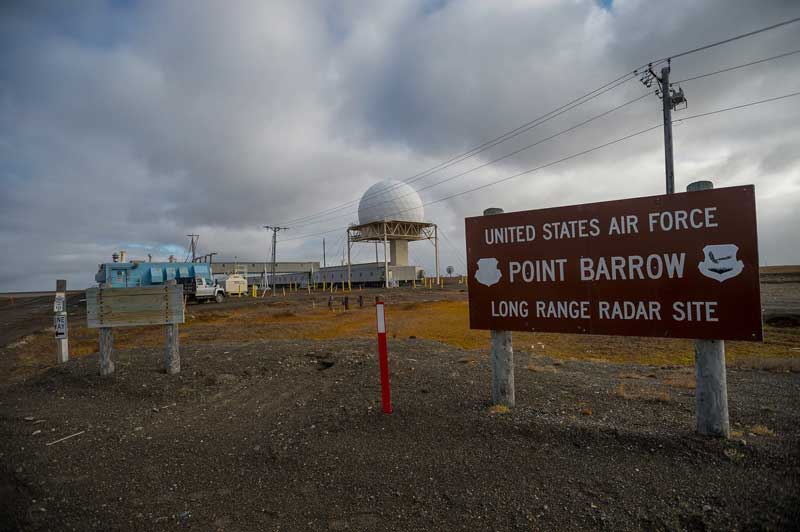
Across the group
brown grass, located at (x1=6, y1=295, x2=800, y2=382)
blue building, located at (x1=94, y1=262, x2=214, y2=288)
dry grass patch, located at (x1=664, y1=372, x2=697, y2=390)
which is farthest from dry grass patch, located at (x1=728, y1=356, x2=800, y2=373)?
blue building, located at (x1=94, y1=262, x2=214, y2=288)

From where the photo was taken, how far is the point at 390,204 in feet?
187

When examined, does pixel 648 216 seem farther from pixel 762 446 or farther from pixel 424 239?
pixel 424 239

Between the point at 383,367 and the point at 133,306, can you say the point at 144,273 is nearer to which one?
the point at 133,306

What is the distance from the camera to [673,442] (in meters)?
3.76

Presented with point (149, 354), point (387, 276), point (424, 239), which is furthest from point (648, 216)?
point (424, 239)

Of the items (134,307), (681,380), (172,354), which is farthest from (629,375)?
(134,307)

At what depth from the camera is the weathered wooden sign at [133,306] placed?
24.6 feet

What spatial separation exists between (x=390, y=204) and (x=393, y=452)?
5408cm

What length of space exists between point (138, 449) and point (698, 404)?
226 inches

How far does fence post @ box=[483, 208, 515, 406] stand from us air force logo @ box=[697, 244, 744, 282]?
2158 mm

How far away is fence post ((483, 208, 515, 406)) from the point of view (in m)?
4.90

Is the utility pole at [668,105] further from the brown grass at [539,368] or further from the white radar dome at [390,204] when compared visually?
the white radar dome at [390,204]

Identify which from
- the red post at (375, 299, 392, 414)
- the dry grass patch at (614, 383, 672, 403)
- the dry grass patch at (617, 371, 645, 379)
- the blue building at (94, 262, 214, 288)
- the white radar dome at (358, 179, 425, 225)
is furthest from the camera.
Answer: the white radar dome at (358, 179, 425, 225)

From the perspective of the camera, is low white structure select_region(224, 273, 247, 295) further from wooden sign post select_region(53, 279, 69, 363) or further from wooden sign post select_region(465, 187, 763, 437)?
wooden sign post select_region(465, 187, 763, 437)
